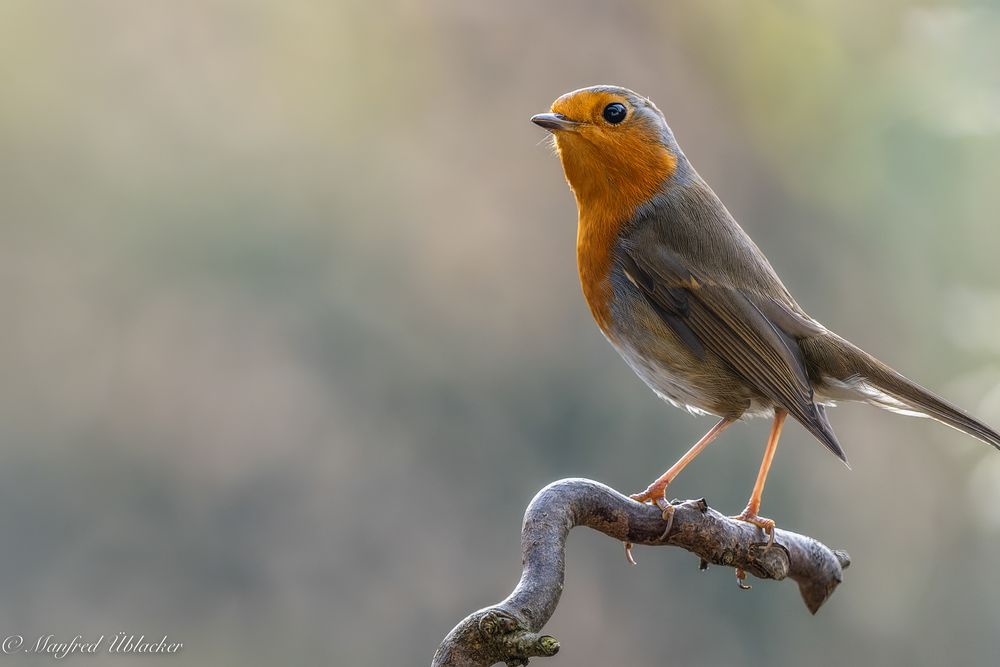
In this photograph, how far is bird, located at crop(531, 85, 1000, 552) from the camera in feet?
9.04

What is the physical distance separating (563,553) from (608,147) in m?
1.27

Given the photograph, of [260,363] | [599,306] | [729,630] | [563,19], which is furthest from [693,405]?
[563,19]

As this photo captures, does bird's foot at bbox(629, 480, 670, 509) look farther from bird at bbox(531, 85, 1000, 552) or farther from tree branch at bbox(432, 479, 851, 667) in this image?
tree branch at bbox(432, 479, 851, 667)

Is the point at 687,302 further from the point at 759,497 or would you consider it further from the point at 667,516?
the point at 667,516

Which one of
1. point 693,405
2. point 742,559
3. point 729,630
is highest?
point 693,405

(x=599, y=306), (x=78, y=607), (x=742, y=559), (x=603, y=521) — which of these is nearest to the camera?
(x=603, y=521)

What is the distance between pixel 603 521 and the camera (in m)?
2.24

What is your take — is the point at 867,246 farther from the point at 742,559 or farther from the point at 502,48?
the point at 742,559

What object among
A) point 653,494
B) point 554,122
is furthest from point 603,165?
point 653,494

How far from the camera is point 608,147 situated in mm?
2869

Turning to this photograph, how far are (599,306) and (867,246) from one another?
8.76 ft

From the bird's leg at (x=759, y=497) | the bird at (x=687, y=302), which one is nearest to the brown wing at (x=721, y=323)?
the bird at (x=687, y=302)

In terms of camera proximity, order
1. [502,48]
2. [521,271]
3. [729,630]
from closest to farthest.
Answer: [729,630]
[521,271]
[502,48]

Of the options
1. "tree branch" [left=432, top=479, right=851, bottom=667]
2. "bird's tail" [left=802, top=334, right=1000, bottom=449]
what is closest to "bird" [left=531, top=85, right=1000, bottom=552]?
"bird's tail" [left=802, top=334, right=1000, bottom=449]
